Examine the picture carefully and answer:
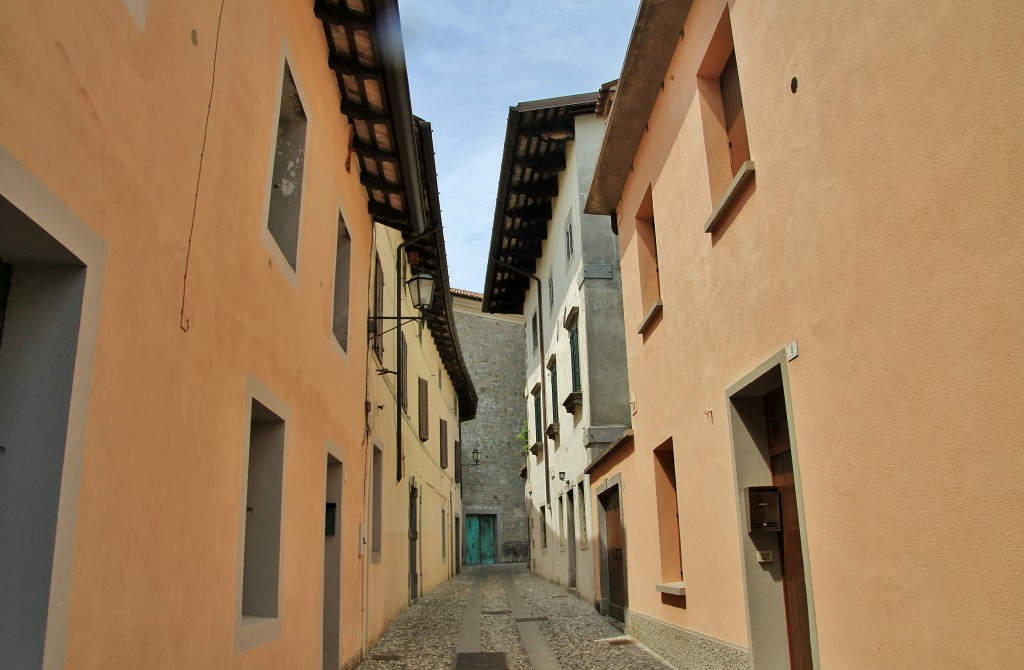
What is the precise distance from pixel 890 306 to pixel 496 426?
31259mm

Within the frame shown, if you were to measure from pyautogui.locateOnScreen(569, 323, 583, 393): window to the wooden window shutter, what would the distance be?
8244 millimetres

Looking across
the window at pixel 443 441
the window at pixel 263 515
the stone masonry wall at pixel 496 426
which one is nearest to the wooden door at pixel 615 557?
the window at pixel 263 515

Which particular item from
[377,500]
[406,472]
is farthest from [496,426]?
[377,500]

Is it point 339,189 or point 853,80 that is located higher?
point 339,189

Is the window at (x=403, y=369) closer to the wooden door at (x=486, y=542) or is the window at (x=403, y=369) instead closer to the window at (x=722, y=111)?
the window at (x=722, y=111)

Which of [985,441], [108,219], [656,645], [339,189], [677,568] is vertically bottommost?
[656,645]

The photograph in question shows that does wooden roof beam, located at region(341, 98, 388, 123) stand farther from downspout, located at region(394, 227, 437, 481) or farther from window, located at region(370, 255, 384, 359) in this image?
downspout, located at region(394, 227, 437, 481)

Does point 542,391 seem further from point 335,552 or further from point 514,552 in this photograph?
point 514,552

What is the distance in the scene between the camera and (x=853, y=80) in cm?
405

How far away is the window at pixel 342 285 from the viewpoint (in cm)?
845

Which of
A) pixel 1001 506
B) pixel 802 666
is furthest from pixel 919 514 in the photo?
pixel 802 666

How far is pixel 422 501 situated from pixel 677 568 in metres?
8.94

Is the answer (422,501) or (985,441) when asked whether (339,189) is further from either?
(422,501)

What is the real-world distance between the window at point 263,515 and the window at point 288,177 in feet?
3.98
